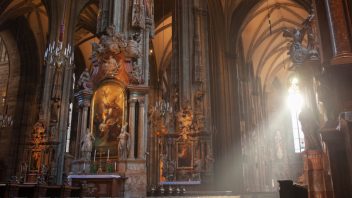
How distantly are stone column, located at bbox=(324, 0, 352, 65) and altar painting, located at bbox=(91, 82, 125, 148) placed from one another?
6.78 meters

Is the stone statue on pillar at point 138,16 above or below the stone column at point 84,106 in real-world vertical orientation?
above

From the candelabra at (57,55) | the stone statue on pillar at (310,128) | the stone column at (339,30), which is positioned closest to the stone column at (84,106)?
the candelabra at (57,55)

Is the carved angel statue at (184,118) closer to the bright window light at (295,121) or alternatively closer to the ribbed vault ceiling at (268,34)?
the ribbed vault ceiling at (268,34)

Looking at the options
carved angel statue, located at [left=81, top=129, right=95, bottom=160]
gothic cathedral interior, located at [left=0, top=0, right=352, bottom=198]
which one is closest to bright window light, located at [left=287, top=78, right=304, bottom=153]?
gothic cathedral interior, located at [left=0, top=0, right=352, bottom=198]

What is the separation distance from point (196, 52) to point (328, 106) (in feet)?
36.4

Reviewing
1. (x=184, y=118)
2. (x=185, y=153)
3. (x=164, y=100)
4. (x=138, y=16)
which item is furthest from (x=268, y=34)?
(x=138, y=16)

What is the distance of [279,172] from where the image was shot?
31.8m

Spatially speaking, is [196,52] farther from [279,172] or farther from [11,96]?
[279,172]

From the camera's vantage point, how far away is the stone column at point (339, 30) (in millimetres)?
4547

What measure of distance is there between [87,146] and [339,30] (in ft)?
24.6

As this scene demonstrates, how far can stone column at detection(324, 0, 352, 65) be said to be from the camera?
4.55 meters

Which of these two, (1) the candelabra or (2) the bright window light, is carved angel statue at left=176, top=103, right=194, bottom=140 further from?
(2) the bright window light

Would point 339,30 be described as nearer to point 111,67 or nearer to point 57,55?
point 111,67

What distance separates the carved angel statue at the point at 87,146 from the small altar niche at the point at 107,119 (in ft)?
0.54
